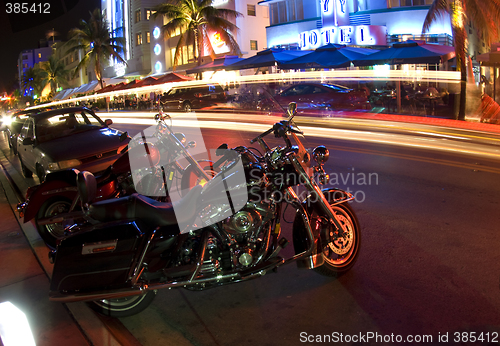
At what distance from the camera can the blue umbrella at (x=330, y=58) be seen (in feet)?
66.3

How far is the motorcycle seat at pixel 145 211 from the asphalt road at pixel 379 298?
3.12 ft

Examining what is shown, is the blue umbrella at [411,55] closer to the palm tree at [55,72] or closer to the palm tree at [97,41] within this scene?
the palm tree at [97,41]

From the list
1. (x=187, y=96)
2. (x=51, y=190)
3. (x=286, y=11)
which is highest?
(x=286, y=11)

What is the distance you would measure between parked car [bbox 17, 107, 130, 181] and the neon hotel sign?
22242mm

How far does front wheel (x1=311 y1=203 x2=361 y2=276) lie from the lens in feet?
13.5

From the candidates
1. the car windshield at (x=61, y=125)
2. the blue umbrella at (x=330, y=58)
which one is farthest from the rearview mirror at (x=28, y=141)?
the blue umbrella at (x=330, y=58)

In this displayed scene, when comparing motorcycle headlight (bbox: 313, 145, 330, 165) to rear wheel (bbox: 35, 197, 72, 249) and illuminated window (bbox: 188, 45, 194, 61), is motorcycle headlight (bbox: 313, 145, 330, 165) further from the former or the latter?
illuminated window (bbox: 188, 45, 194, 61)

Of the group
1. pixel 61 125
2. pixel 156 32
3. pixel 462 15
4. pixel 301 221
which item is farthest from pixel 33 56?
pixel 301 221

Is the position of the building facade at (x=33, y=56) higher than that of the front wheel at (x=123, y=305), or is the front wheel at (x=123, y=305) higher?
the building facade at (x=33, y=56)

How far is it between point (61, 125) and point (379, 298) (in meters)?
7.86

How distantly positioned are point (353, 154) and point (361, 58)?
11.4 m

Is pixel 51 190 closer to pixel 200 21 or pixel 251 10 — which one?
pixel 200 21

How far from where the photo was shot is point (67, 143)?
8.48 meters

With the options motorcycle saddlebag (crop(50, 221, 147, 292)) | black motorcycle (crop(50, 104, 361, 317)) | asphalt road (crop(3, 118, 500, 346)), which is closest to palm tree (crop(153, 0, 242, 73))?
asphalt road (crop(3, 118, 500, 346))
